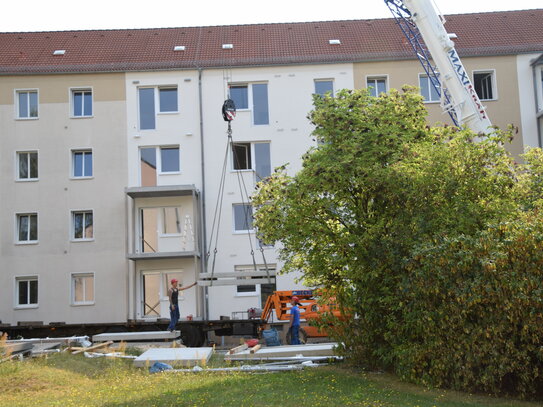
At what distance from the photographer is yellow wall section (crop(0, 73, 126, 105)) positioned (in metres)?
33.8

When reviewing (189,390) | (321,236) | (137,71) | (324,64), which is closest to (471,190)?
(321,236)

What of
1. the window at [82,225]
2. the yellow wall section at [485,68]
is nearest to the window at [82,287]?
the window at [82,225]

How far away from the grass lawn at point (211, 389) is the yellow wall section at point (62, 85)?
19.3 metres

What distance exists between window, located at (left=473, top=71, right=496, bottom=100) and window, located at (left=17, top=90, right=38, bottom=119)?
20778mm

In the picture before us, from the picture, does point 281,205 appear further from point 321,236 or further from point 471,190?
point 471,190

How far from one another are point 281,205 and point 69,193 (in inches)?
750

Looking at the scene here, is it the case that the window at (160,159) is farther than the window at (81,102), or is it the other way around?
the window at (81,102)

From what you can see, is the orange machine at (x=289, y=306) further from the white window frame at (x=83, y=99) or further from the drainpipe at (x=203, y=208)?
the white window frame at (x=83, y=99)

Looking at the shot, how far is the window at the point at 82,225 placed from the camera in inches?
1292

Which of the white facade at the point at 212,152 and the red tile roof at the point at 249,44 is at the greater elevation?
the red tile roof at the point at 249,44

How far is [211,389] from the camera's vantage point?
1321 centimetres

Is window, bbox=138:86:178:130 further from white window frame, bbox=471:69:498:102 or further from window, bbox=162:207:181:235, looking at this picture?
white window frame, bbox=471:69:498:102

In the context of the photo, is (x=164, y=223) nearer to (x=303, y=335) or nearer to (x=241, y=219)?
(x=241, y=219)

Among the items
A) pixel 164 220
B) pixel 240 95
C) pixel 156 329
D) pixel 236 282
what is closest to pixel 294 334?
pixel 236 282
